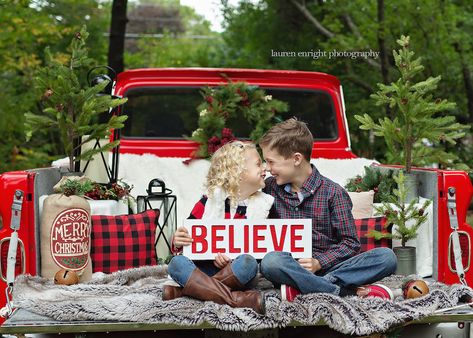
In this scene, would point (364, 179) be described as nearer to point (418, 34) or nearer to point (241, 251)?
point (241, 251)

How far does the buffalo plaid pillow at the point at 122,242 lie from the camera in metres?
4.36

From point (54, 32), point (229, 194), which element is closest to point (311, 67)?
point (54, 32)

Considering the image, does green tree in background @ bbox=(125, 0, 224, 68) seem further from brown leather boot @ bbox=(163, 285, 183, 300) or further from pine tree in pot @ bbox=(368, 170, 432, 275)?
brown leather boot @ bbox=(163, 285, 183, 300)

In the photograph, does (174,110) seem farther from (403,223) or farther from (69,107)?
(403,223)

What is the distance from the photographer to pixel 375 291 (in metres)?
3.80

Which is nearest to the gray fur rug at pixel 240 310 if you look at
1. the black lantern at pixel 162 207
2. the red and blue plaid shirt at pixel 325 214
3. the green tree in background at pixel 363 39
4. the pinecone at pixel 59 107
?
the red and blue plaid shirt at pixel 325 214

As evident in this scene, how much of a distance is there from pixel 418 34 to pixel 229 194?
8158 millimetres

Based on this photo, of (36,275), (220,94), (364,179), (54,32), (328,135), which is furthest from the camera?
(54,32)

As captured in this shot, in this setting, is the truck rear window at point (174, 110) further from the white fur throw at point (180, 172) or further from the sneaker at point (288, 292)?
the sneaker at point (288, 292)

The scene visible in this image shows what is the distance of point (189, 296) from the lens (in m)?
3.70

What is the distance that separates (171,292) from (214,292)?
0.22 metres

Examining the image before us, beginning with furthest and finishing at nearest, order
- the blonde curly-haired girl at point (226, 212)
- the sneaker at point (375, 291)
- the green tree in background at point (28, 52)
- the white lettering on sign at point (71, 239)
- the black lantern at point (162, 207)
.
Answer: the green tree in background at point (28, 52)
the black lantern at point (162, 207)
the white lettering on sign at point (71, 239)
the sneaker at point (375, 291)
the blonde curly-haired girl at point (226, 212)

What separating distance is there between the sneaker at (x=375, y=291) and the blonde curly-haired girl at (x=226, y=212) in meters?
0.52

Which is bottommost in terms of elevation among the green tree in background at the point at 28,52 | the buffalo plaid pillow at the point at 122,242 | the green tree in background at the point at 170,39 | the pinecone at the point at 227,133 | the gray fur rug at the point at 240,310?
the gray fur rug at the point at 240,310
